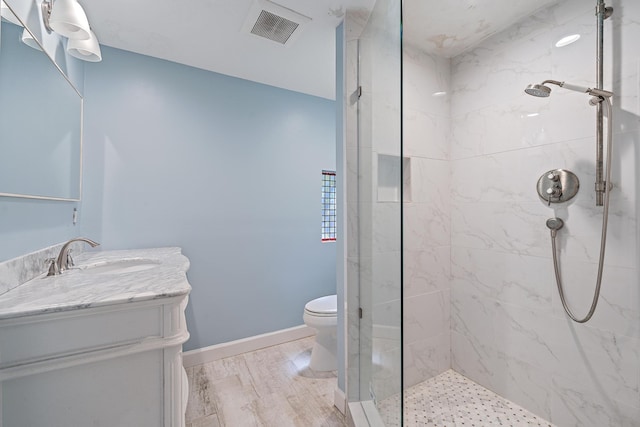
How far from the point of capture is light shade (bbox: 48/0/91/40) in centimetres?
125

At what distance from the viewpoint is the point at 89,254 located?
1.74 metres

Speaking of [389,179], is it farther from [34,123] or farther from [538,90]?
[34,123]

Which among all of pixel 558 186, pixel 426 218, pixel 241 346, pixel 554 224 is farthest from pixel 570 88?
pixel 241 346

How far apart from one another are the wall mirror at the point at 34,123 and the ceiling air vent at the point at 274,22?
1035 mm

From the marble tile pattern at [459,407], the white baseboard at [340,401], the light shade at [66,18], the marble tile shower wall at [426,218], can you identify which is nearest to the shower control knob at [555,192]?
the marble tile shower wall at [426,218]

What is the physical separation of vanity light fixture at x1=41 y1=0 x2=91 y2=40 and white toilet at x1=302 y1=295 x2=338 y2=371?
209cm

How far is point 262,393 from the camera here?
173 cm

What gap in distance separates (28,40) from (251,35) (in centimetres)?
108

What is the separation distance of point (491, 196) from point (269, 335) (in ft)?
6.75

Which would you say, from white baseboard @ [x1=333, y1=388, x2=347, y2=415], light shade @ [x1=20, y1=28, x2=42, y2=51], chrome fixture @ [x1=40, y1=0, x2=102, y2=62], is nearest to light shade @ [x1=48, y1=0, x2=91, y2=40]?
chrome fixture @ [x1=40, y1=0, x2=102, y2=62]

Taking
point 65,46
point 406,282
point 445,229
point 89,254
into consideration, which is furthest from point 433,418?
point 65,46

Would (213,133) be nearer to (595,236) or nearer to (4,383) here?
(4,383)

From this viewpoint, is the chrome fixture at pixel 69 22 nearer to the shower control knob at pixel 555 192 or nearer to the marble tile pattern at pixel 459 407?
the shower control knob at pixel 555 192

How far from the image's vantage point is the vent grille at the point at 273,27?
157 cm
